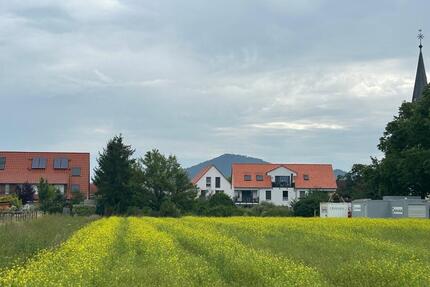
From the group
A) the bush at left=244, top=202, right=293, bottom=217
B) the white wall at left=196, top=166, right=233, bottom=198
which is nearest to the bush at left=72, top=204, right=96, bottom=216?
the bush at left=244, top=202, right=293, bottom=217

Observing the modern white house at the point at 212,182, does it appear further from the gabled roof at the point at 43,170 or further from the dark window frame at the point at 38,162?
the dark window frame at the point at 38,162

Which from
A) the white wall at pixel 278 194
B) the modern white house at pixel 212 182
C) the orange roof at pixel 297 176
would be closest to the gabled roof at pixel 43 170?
the modern white house at pixel 212 182

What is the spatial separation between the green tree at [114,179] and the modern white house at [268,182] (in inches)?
1108

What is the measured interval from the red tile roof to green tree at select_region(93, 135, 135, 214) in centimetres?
1719

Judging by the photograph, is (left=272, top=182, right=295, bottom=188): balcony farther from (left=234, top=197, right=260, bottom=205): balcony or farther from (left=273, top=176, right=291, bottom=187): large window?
(left=234, top=197, right=260, bottom=205): balcony

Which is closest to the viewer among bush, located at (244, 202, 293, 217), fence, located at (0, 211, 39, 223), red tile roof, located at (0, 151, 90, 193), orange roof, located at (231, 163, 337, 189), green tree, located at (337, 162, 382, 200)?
fence, located at (0, 211, 39, 223)

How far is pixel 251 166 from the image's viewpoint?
106 m

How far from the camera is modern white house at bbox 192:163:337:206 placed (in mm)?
101875

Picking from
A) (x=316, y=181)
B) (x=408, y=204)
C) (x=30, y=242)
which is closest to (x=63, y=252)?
(x=30, y=242)

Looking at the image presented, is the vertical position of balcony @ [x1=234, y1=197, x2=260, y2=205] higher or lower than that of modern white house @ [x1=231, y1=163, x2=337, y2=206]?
lower

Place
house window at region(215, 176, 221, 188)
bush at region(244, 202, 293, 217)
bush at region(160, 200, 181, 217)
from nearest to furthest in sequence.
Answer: bush at region(160, 200, 181, 217) < bush at region(244, 202, 293, 217) < house window at region(215, 176, 221, 188)

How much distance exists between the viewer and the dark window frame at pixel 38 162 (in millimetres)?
91062

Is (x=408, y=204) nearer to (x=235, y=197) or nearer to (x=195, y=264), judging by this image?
(x=195, y=264)

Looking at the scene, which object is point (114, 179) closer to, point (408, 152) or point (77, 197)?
point (77, 197)
